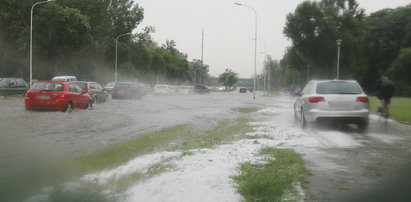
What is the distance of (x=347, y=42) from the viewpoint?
5369cm

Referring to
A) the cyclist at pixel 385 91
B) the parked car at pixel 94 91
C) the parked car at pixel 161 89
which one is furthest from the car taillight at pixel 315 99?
the parked car at pixel 161 89

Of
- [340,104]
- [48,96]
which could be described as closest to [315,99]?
[340,104]

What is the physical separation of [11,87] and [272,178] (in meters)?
31.2

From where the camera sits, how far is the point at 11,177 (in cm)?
618

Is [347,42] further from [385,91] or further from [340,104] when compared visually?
[340,104]

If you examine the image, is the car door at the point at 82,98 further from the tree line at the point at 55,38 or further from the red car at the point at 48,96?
the tree line at the point at 55,38

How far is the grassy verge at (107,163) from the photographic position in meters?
5.73

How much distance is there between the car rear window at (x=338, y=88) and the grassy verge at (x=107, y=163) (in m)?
3.03

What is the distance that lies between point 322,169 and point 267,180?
4.47ft

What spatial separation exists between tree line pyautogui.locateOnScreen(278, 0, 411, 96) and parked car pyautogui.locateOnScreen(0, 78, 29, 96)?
111ft

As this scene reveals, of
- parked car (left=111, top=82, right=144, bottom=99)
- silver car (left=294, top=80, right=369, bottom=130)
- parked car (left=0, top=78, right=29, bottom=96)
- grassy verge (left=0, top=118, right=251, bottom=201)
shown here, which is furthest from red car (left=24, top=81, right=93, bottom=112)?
parked car (left=111, top=82, right=144, bottom=99)

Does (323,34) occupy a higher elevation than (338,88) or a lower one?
higher

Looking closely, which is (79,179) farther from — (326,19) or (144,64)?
(144,64)

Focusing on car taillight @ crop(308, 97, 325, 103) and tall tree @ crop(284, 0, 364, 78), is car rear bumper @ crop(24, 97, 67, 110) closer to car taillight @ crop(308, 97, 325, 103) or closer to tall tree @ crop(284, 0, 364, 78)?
car taillight @ crop(308, 97, 325, 103)
